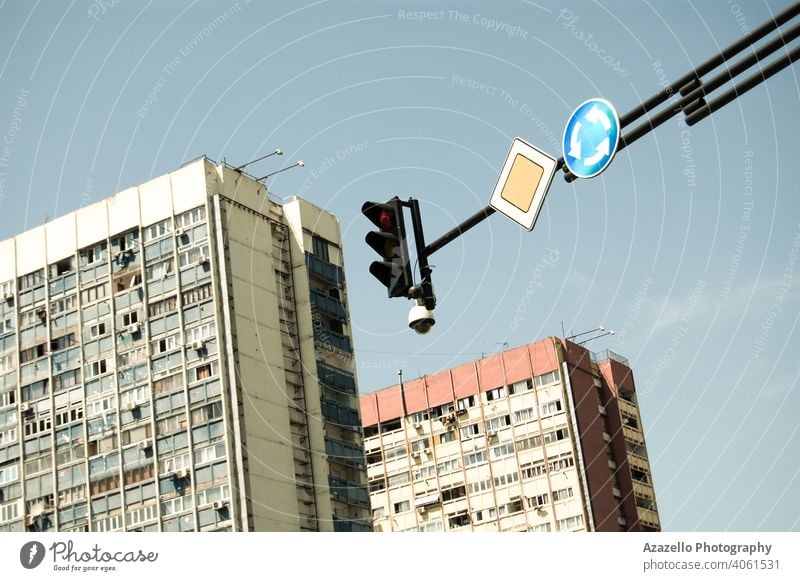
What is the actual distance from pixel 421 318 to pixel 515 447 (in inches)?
3040

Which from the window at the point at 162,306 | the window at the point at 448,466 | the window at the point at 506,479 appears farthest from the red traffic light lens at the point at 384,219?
the window at the point at 448,466

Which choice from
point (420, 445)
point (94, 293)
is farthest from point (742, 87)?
point (420, 445)

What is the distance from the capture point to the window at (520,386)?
93250mm

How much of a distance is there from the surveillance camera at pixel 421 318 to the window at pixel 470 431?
78.7 metres

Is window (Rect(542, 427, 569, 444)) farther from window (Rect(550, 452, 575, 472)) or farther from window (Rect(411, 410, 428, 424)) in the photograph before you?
window (Rect(411, 410, 428, 424))

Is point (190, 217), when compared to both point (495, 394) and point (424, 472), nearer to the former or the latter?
point (495, 394)

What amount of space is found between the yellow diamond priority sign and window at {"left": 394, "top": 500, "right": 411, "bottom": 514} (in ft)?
273

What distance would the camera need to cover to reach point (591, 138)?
14336 millimetres

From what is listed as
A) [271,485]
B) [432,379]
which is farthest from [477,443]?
[271,485]

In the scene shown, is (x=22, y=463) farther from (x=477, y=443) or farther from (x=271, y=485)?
(x=477, y=443)

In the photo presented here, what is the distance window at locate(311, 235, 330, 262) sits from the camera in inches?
2827
